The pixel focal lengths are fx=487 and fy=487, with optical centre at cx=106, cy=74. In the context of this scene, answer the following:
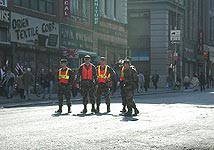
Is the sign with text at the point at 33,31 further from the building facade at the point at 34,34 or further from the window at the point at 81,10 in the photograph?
the window at the point at 81,10

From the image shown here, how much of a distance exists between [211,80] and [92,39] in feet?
69.9

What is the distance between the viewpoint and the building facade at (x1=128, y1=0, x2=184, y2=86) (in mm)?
50219

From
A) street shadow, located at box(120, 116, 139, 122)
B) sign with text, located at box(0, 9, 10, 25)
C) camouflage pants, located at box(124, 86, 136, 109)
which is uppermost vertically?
sign with text, located at box(0, 9, 10, 25)

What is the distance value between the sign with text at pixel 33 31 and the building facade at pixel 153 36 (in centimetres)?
1831

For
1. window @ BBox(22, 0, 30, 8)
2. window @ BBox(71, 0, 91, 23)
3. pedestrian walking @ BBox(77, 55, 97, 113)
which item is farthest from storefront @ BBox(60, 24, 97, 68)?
pedestrian walking @ BBox(77, 55, 97, 113)

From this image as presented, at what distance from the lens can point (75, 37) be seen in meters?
37.1

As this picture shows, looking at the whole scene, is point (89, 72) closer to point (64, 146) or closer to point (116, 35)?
point (64, 146)

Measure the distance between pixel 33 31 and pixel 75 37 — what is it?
6112 millimetres

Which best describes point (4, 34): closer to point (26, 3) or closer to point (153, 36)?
point (26, 3)

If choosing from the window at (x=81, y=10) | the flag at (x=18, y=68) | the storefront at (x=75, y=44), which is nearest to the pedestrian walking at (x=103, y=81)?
the flag at (x=18, y=68)

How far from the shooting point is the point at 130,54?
170 ft

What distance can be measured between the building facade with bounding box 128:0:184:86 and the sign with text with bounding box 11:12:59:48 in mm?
18309

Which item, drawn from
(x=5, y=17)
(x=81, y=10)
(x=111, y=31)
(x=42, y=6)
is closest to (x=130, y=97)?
(x=5, y=17)

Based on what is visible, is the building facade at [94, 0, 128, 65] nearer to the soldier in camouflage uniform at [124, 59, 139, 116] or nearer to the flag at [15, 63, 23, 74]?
the flag at [15, 63, 23, 74]
